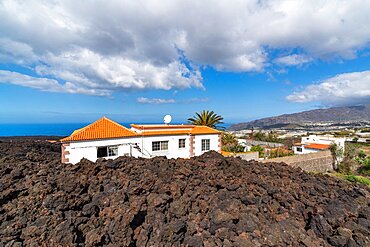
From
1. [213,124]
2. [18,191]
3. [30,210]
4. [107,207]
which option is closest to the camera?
[30,210]

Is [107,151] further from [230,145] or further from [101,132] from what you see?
[230,145]

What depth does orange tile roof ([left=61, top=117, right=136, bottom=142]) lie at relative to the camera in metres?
13.7

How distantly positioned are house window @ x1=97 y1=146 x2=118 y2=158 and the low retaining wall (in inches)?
614

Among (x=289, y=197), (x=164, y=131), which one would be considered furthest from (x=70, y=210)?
(x=164, y=131)

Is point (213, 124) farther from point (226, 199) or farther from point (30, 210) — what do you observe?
point (30, 210)

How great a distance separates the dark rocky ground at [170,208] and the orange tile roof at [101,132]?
5.18 m

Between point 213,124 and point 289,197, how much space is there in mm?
23847

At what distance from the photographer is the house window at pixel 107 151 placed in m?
14.3

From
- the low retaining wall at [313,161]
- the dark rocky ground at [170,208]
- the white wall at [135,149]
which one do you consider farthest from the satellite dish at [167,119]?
the low retaining wall at [313,161]

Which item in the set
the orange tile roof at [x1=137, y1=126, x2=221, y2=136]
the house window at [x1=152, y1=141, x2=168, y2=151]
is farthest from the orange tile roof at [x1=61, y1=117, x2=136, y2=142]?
the house window at [x1=152, y1=141, x2=168, y2=151]

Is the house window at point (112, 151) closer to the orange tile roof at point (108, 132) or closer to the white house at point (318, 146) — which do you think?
the orange tile roof at point (108, 132)

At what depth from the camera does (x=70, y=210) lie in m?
5.56

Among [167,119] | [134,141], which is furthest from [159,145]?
[167,119]

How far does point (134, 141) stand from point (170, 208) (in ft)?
32.9
